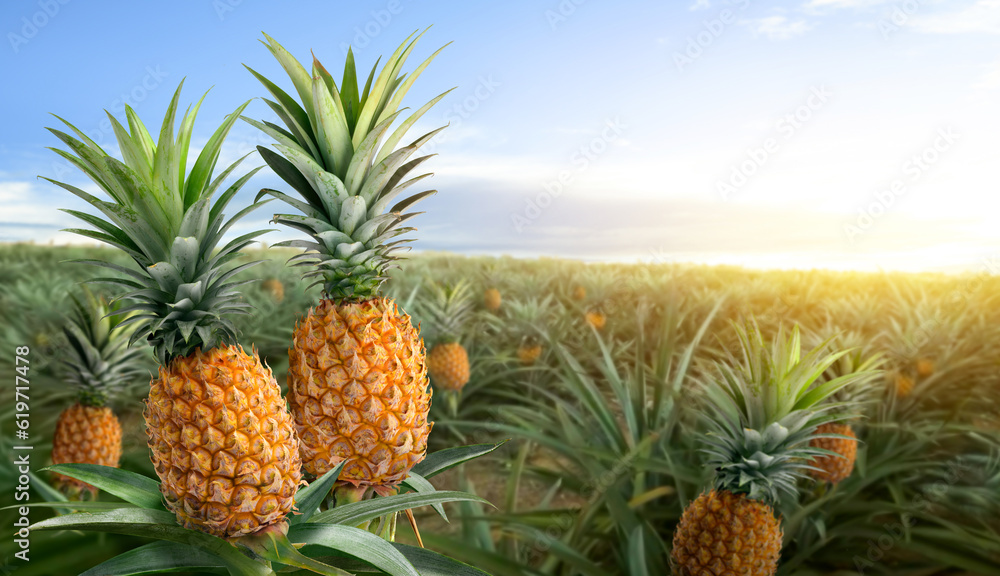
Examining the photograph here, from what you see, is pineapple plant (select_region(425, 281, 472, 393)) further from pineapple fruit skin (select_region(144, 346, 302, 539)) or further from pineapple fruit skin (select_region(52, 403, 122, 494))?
pineapple fruit skin (select_region(144, 346, 302, 539))

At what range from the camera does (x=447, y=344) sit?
4.52m

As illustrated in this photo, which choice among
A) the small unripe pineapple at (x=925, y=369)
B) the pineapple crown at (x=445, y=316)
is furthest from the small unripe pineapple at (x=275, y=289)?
the small unripe pineapple at (x=925, y=369)

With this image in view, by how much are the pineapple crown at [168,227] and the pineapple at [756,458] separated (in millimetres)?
1572

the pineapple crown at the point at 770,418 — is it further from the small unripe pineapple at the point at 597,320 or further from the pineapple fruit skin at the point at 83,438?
the small unripe pineapple at the point at 597,320

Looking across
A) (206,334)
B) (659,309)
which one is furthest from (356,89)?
(659,309)

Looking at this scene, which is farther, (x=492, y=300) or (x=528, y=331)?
(x=492, y=300)

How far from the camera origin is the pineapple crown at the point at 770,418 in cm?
182

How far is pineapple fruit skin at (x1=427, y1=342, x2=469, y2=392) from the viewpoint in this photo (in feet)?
14.4

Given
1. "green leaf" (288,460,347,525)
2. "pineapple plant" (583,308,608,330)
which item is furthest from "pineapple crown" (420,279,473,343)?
"green leaf" (288,460,347,525)

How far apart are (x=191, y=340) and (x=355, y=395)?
0.37 m

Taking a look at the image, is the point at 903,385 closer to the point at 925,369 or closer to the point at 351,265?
the point at 925,369

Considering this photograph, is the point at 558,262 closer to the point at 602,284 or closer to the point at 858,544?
the point at 602,284

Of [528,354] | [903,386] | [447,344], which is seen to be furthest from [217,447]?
[903,386]

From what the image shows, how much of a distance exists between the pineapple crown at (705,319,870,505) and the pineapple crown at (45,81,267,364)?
1.57m
